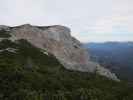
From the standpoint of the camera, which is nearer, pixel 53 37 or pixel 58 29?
pixel 53 37

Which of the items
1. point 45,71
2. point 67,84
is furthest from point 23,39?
point 67,84

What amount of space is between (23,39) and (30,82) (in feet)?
150

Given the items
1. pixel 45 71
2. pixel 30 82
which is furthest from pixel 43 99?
pixel 45 71

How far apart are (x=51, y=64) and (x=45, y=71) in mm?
14039

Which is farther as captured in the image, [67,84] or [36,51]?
[36,51]

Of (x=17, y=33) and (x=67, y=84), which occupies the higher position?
(x=17, y=33)

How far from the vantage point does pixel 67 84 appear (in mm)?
52812

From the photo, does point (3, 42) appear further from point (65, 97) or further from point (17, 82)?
point (65, 97)

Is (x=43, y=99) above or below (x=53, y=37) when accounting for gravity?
below

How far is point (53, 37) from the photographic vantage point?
331 feet

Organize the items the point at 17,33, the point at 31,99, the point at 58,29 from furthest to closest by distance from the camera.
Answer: the point at 58,29 < the point at 17,33 < the point at 31,99

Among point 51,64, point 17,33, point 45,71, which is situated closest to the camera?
point 45,71

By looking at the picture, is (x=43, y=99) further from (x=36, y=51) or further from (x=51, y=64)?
(x=36, y=51)

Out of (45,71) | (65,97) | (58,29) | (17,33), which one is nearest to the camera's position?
(65,97)
